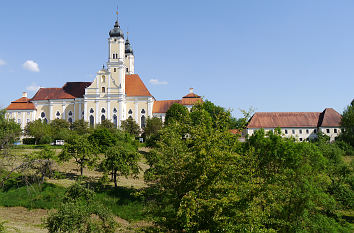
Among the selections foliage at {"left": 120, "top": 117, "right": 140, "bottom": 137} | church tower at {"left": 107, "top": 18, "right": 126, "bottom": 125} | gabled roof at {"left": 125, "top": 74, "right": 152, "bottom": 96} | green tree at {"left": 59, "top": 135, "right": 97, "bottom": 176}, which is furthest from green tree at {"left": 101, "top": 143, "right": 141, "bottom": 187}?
gabled roof at {"left": 125, "top": 74, "right": 152, "bottom": 96}

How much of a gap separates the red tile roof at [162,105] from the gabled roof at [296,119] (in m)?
20.3

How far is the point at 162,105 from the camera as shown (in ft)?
238

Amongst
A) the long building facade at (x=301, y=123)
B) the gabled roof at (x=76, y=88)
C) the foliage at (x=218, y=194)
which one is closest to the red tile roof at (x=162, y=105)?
the gabled roof at (x=76, y=88)

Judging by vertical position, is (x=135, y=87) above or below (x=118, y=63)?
below

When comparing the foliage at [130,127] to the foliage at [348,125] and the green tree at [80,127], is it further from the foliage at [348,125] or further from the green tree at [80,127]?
Answer: the foliage at [348,125]

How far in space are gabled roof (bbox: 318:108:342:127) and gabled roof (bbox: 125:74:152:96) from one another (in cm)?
3851

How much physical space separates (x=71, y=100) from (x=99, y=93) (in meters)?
8.20

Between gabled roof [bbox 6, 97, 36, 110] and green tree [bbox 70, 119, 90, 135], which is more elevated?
gabled roof [bbox 6, 97, 36, 110]

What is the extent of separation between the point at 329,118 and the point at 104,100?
49.0 meters

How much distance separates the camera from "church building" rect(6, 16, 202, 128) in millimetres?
67250

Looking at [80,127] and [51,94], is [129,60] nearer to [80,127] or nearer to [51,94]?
[51,94]

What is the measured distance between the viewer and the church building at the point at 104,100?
67.2 meters

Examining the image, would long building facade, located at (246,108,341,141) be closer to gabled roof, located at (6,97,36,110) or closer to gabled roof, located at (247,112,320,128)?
gabled roof, located at (247,112,320,128)

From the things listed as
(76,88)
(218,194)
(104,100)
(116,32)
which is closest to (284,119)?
(104,100)
